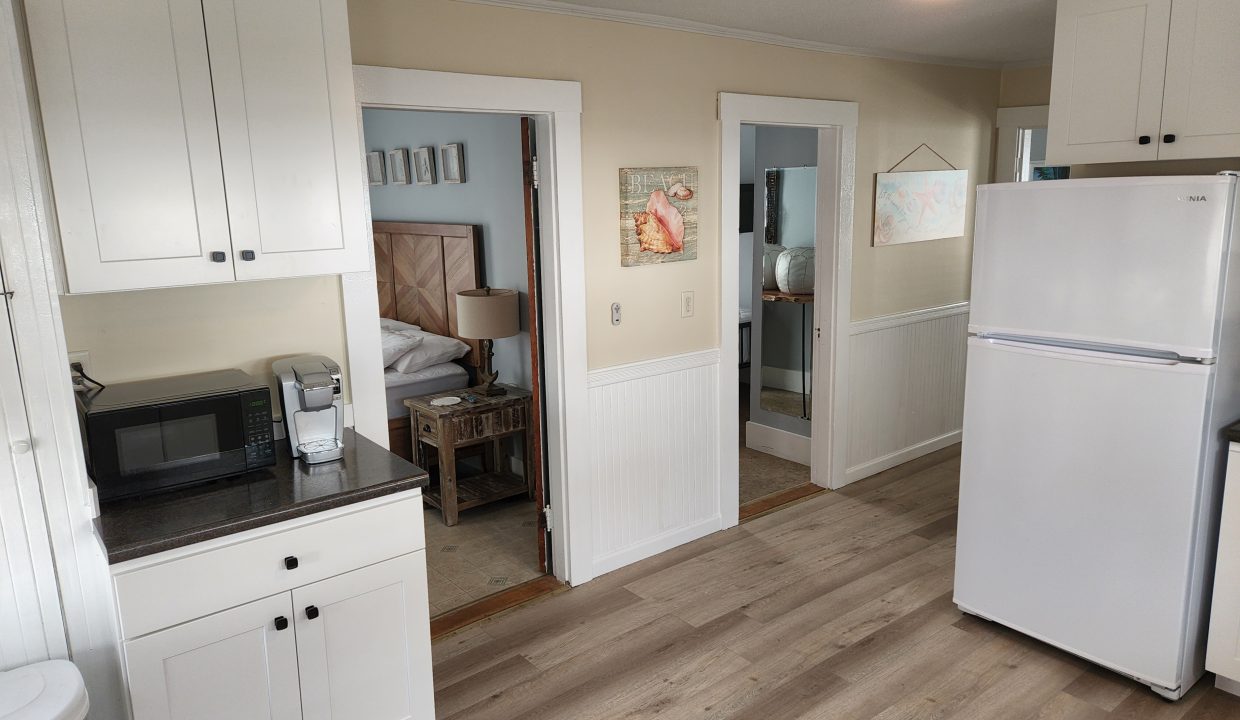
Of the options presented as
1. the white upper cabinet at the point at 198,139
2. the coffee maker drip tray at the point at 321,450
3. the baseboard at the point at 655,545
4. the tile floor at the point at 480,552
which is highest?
the white upper cabinet at the point at 198,139

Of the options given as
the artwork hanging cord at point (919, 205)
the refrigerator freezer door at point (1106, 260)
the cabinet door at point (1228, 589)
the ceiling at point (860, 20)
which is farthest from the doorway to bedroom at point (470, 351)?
the cabinet door at point (1228, 589)

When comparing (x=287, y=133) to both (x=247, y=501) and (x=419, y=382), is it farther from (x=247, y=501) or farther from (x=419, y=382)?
(x=419, y=382)

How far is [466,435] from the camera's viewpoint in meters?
4.07

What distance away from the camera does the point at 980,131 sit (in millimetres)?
4922

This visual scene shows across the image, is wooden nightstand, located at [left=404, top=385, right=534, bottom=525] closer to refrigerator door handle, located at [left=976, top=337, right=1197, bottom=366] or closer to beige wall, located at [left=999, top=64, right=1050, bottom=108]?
refrigerator door handle, located at [left=976, top=337, right=1197, bottom=366]

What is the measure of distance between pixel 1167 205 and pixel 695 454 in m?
2.10

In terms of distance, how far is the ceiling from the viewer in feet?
10.2

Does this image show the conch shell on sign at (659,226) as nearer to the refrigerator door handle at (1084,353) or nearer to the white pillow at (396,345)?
the refrigerator door handle at (1084,353)

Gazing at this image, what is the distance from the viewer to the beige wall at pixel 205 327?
7.36ft

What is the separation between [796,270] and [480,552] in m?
2.39

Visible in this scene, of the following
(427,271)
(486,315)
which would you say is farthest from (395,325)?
(486,315)

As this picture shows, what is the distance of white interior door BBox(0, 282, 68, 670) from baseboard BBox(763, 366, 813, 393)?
3931 millimetres

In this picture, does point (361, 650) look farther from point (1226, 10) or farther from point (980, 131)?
point (980, 131)

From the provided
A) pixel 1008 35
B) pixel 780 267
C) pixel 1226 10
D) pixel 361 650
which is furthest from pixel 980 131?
pixel 361 650
